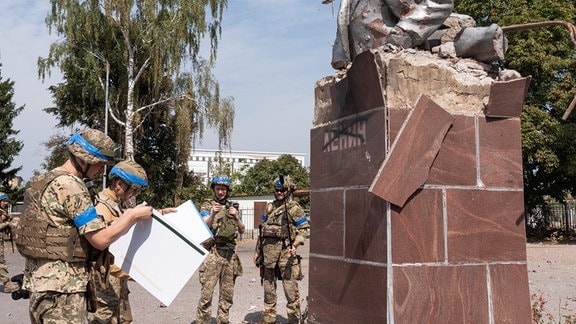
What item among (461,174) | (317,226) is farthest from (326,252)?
(461,174)

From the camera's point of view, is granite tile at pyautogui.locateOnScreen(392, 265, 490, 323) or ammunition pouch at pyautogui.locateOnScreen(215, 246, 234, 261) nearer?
granite tile at pyautogui.locateOnScreen(392, 265, 490, 323)

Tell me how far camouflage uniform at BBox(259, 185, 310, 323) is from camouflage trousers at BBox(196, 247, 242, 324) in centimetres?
48

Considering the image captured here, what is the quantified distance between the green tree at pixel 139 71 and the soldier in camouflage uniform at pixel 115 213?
57.5ft

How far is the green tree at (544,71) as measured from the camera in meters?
18.7

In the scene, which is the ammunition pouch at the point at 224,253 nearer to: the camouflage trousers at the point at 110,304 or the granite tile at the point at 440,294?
the camouflage trousers at the point at 110,304

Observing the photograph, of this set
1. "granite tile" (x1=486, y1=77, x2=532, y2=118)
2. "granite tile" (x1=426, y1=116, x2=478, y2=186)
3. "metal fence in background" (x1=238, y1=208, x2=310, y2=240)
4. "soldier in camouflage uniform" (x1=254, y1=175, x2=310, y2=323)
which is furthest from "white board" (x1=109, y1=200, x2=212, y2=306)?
"metal fence in background" (x1=238, y1=208, x2=310, y2=240)

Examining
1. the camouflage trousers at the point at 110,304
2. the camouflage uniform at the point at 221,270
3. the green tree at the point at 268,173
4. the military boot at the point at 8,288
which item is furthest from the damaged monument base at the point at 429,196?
the green tree at the point at 268,173

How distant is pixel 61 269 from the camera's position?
3.14 metres

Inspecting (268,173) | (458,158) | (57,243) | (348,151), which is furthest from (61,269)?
(268,173)

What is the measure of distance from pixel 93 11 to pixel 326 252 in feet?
67.7

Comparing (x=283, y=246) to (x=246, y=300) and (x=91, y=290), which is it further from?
(x=91, y=290)

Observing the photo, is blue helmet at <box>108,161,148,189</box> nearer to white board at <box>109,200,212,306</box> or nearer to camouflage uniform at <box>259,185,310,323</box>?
white board at <box>109,200,212,306</box>

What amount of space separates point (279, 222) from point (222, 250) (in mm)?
853

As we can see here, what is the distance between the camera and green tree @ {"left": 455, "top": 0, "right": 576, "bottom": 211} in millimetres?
18734
